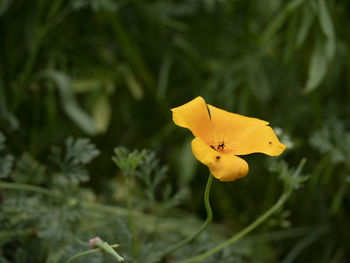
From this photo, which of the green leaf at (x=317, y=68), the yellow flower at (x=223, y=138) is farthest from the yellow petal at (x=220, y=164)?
the green leaf at (x=317, y=68)

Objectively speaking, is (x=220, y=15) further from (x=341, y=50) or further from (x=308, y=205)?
(x=308, y=205)

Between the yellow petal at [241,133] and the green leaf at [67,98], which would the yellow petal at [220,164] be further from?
the green leaf at [67,98]

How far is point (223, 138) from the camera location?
2.06 ft

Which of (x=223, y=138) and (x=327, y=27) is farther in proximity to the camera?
(x=327, y=27)

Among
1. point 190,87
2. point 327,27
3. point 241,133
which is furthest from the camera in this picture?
point 190,87

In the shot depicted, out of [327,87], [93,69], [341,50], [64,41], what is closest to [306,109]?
[327,87]

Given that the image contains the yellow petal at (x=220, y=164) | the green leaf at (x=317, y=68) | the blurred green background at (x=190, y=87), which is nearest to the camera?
the yellow petal at (x=220, y=164)

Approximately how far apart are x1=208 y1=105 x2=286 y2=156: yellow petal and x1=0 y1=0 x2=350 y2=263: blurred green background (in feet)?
1.35

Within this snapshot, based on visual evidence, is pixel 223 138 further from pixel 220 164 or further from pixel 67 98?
pixel 67 98

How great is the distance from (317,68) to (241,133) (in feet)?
1.49

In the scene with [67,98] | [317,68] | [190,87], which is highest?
[317,68]

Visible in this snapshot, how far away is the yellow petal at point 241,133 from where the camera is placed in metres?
0.58

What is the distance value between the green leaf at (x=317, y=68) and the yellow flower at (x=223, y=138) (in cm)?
37

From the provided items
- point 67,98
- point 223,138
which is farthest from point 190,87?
point 223,138
